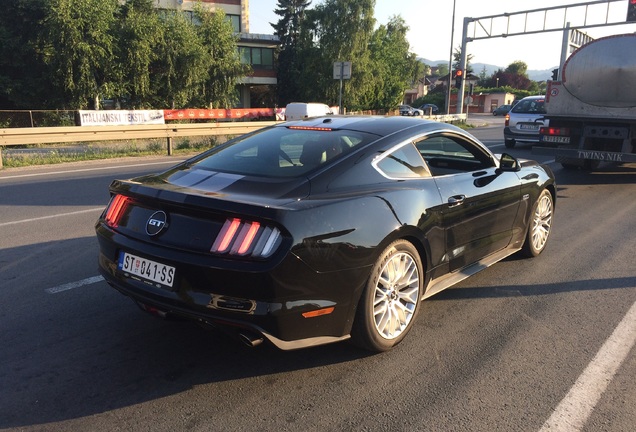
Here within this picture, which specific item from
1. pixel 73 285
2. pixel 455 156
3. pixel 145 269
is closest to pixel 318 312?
pixel 145 269

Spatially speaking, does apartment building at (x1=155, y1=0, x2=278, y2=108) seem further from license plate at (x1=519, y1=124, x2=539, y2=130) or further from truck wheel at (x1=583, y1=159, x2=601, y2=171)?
truck wheel at (x1=583, y1=159, x2=601, y2=171)

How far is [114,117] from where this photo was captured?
24797mm

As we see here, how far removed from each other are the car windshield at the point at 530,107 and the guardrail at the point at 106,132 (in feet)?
29.4

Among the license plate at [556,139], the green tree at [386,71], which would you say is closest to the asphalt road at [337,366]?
the license plate at [556,139]

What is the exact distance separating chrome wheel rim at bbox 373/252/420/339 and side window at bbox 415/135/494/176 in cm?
123

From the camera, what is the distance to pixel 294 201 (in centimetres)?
300

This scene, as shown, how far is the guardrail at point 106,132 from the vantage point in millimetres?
12594

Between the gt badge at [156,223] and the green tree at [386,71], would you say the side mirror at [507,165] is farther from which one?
the green tree at [386,71]

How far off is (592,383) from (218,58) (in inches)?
1455

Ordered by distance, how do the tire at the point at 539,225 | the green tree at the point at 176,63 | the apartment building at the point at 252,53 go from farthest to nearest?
the apartment building at the point at 252,53, the green tree at the point at 176,63, the tire at the point at 539,225

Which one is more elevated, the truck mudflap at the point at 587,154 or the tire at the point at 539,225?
the truck mudflap at the point at 587,154

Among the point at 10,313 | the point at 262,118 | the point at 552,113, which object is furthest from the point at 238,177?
the point at 262,118

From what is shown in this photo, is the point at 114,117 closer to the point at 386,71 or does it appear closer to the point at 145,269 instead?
the point at 145,269

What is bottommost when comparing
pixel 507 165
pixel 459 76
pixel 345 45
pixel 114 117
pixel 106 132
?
pixel 106 132
